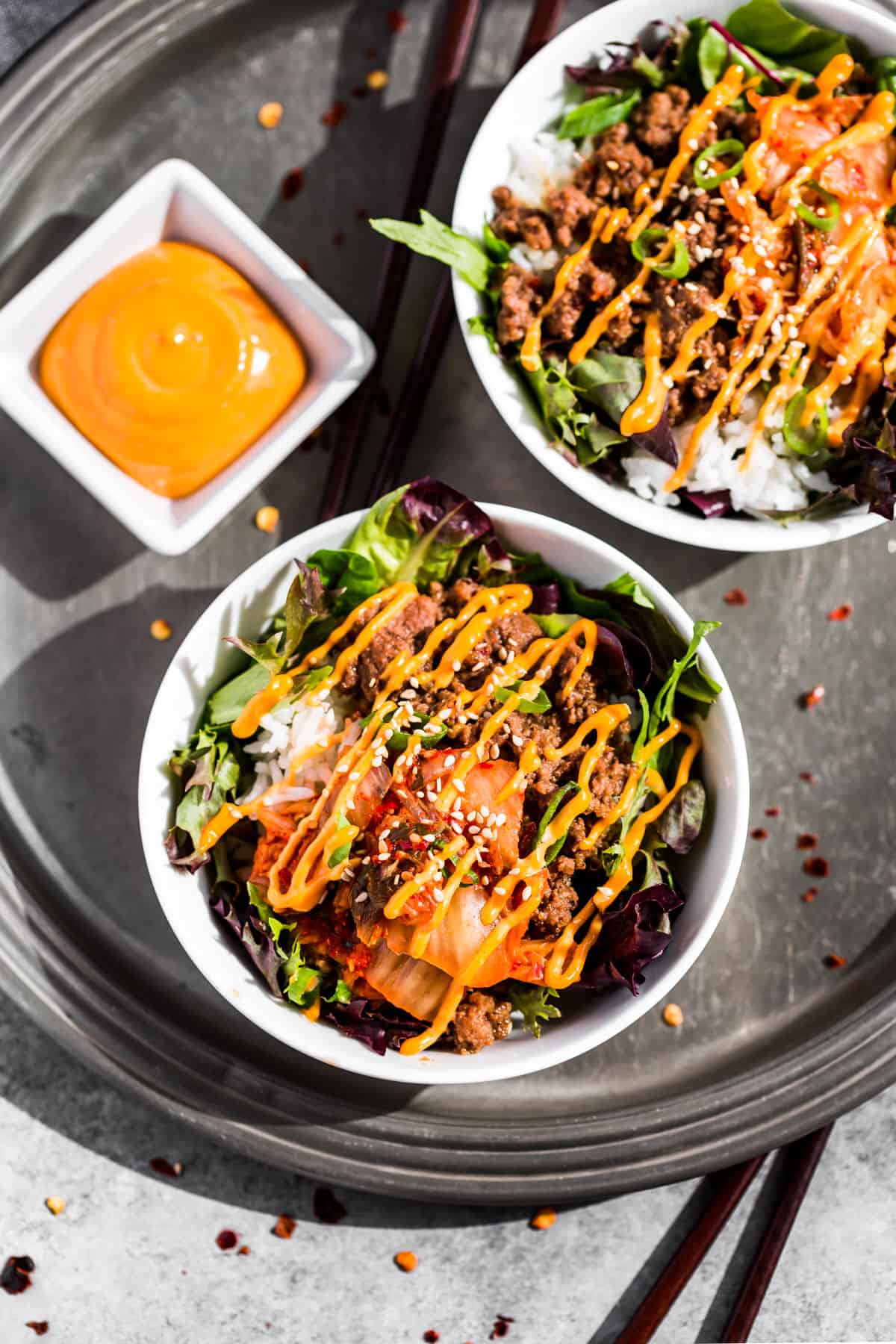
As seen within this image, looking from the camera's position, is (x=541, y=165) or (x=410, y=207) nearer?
(x=541, y=165)

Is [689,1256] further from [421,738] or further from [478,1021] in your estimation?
[421,738]

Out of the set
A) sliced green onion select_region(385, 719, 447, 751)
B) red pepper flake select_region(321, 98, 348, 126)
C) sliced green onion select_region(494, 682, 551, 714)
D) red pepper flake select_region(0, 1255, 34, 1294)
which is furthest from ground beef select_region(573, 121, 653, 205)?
red pepper flake select_region(0, 1255, 34, 1294)

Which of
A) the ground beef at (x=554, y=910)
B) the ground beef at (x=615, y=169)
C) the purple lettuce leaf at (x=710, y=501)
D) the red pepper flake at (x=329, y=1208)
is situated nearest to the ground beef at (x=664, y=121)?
the ground beef at (x=615, y=169)

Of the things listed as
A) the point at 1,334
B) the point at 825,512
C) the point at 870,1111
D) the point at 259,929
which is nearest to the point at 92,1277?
the point at 259,929

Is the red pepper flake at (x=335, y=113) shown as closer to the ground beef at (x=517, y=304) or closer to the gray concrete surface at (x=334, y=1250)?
the ground beef at (x=517, y=304)

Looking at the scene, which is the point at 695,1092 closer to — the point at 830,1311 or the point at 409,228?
the point at 830,1311

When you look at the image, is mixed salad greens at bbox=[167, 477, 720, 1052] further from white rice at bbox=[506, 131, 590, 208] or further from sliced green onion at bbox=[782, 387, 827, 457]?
white rice at bbox=[506, 131, 590, 208]

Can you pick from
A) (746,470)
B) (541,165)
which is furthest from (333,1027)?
(541,165)
